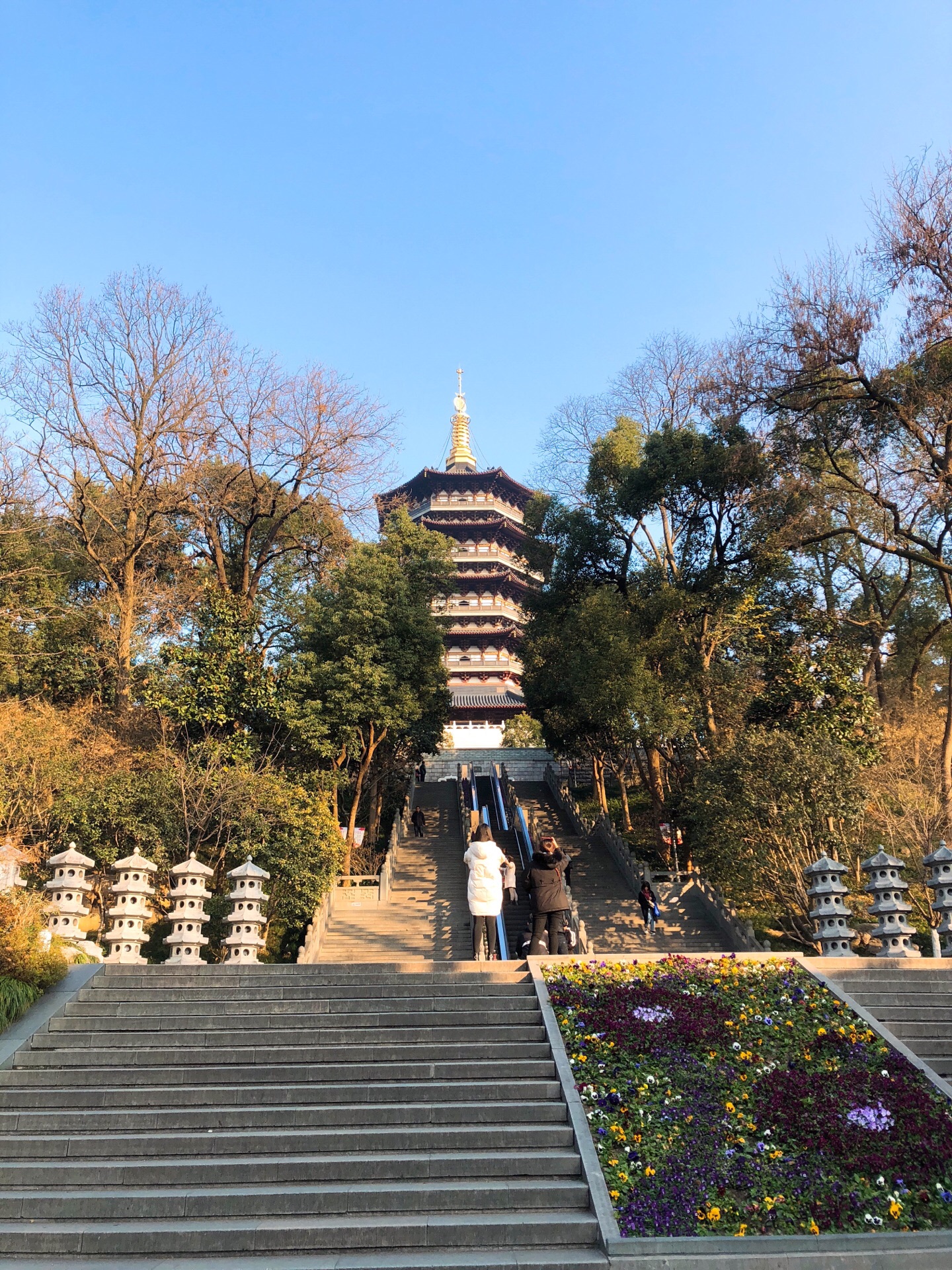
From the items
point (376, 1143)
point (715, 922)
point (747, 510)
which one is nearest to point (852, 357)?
point (747, 510)

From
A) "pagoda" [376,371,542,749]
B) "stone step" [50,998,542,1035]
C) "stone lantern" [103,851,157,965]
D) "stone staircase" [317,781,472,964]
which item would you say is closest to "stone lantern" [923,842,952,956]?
"stone step" [50,998,542,1035]

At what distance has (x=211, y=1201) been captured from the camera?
5188 mm

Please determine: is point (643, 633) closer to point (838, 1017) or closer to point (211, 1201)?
point (838, 1017)

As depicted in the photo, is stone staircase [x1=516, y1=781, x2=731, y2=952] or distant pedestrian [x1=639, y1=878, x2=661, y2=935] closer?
stone staircase [x1=516, y1=781, x2=731, y2=952]

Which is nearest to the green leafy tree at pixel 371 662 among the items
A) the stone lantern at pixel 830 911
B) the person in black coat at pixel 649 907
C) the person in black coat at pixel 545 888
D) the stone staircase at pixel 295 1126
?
the person in black coat at pixel 649 907

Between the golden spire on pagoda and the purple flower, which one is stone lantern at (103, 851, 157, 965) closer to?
the purple flower

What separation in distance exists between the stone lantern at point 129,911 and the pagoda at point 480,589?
23874 millimetres

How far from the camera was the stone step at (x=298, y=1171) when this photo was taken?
546cm

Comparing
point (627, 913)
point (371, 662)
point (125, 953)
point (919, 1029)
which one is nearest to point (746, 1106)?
point (919, 1029)

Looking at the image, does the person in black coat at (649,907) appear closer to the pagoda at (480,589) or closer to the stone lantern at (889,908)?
the stone lantern at (889,908)

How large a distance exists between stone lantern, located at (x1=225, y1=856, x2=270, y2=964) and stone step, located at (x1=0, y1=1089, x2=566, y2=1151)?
107 inches

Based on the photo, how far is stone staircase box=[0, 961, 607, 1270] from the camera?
4945mm

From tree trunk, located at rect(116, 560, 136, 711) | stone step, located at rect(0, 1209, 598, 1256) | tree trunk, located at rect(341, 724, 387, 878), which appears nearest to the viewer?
stone step, located at rect(0, 1209, 598, 1256)

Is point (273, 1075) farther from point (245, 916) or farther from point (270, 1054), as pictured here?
Result: point (245, 916)
